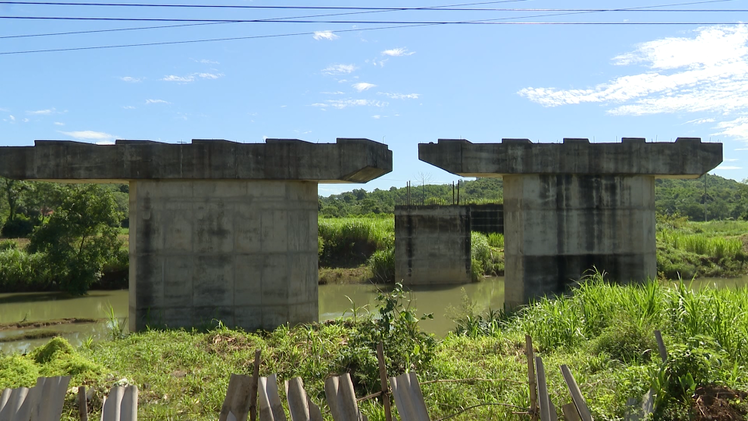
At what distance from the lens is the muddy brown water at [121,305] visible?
14359 mm

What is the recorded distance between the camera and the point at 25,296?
850 inches

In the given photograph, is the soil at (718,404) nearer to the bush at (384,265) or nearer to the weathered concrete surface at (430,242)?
the weathered concrete surface at (430,242)

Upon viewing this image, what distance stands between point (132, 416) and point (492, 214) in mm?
26804

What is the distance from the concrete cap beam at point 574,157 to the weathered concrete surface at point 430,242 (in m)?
12.3

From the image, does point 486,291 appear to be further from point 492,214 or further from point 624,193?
point 624,193

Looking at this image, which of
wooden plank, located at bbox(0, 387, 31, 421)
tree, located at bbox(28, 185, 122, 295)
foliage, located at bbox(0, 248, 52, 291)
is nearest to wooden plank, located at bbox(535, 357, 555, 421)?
wooden plank, located at bbox(0, 387, 31, 421)

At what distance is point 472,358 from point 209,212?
193 inches

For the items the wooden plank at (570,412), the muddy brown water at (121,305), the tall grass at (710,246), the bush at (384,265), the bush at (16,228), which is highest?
the wooden plank at (570,412)

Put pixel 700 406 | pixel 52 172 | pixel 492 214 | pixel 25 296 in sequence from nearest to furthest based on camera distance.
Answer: pixel 700 406
pixel 52 172
pixel 25 296
pixel 492 214

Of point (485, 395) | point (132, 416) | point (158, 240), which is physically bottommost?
point (485, 395)

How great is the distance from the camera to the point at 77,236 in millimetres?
20688

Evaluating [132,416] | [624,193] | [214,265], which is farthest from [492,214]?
[132,416]

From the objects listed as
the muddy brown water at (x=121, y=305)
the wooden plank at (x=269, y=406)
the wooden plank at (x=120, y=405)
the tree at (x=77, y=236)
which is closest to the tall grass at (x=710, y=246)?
the muddy brown water at (x=121, y=305)

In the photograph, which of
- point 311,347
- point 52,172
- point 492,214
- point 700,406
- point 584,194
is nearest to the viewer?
point 700,406
